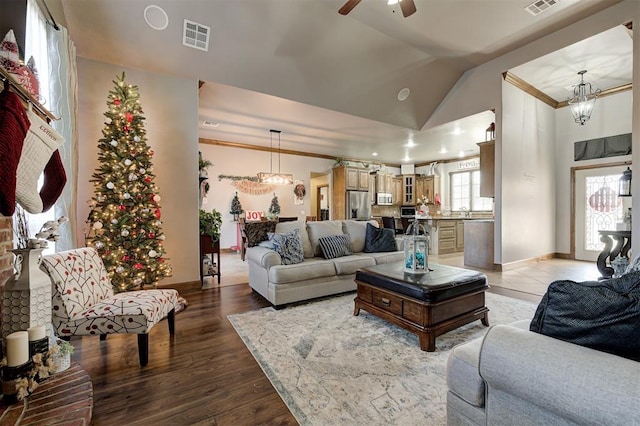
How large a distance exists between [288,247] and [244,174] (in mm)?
4767

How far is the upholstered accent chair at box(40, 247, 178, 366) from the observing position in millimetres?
1828

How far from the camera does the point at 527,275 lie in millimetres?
4504

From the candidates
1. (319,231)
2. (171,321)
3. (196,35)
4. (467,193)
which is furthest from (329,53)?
(467,193)

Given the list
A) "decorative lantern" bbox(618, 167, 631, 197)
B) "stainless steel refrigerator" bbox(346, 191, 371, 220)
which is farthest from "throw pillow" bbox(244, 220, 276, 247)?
"decorative lantern" bbox(618, 167, 631, 197)

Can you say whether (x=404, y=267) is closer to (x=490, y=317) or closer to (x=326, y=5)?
(x=490, y=317)

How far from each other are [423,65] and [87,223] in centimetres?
552

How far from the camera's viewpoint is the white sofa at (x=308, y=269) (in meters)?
3.08

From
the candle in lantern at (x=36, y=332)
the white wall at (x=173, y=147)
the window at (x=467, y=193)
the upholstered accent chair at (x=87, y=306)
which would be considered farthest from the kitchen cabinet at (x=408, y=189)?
the candle in lantern at (x=36, y=332)

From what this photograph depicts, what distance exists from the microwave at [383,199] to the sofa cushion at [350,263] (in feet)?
18.8

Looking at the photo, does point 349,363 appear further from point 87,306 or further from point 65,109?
point 65,109

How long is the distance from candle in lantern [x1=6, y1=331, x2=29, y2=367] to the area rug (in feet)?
4.24

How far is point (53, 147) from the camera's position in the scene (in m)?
1.64

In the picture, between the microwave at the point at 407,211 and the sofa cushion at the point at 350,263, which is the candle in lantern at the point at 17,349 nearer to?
the sofa cushion at the point at 350,263

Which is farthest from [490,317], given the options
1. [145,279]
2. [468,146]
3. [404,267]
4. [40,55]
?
[468,146]
